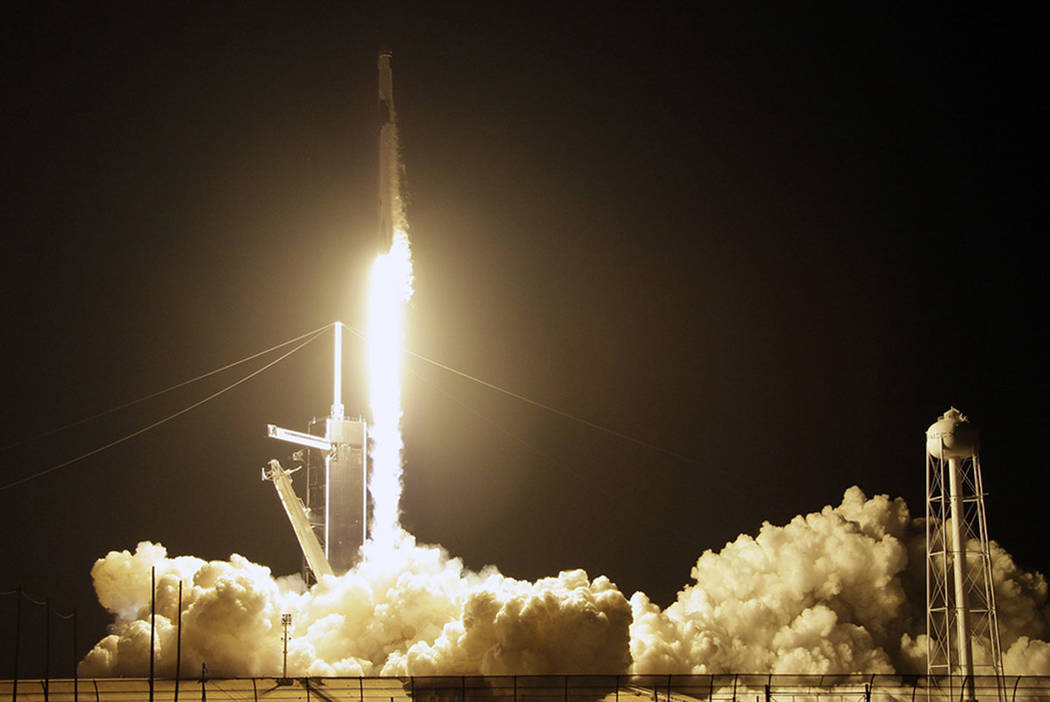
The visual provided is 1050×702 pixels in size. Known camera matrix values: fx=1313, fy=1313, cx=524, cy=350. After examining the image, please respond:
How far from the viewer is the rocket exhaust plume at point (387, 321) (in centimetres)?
5109

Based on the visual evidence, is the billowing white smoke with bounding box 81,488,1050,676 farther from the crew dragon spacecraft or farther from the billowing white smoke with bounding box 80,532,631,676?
the crew dragon spacecraft

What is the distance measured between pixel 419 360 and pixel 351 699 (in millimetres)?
22990

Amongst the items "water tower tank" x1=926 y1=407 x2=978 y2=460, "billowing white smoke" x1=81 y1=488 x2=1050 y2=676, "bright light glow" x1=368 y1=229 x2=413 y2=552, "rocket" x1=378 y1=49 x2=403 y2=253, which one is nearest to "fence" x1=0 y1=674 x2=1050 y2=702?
"billowing white smoke" x1=81 y1=488 x2=1050 y2=676

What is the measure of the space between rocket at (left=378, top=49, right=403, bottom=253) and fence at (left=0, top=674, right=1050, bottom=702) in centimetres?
1888

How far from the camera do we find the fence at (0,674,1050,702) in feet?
118

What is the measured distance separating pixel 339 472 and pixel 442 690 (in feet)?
49.8

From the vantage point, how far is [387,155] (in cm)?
5128

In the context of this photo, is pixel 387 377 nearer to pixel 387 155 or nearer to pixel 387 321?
pixel 387 321

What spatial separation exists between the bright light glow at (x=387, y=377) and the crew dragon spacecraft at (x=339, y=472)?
20.1 inches

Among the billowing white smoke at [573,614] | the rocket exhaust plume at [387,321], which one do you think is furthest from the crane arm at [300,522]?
the rocket exhaust plume at [387,321]

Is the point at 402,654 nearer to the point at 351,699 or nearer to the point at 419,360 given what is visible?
the point at 351,699

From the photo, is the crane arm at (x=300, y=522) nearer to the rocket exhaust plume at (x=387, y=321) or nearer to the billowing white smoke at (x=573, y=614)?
the billowing white smoke at (x=573, y=614)

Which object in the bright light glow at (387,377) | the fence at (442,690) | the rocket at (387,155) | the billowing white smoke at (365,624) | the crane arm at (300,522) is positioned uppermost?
the rocket at (387,155)

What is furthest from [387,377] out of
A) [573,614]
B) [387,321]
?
[573,614]
